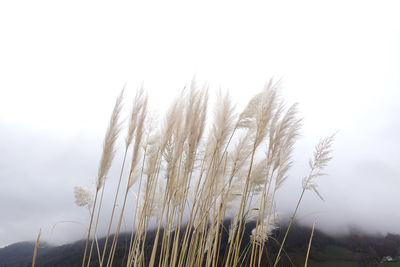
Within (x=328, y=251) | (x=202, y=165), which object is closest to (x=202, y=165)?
(x=202, y=165)

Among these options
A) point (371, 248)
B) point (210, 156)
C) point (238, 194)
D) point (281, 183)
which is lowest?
point (371, 248)

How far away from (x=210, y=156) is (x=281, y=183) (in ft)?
2.29

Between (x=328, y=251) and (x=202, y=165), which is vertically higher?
(x=202, y=165)

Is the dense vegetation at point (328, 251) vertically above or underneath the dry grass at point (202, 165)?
underneath

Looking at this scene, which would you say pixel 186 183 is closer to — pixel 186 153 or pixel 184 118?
pixel 186 153

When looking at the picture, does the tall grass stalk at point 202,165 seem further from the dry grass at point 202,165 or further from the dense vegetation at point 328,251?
the dense vegetation at point 328,251

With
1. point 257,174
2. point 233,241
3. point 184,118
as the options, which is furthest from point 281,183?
point 184,118

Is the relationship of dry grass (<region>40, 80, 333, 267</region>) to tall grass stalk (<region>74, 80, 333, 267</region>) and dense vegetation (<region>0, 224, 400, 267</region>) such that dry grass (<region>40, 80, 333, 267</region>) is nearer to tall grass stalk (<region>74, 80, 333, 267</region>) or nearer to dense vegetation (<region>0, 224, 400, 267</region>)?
tall grass stalk (<region>74, 80, 333, 267</region>)

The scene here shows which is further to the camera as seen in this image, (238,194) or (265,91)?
(238,194)

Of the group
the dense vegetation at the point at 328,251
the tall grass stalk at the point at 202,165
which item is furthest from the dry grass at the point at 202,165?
the dense vegetation at the point at 328,251

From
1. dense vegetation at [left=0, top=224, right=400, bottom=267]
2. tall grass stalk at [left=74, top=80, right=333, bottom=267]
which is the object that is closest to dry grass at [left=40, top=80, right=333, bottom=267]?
tall grass stalk at [left=74, top=80, right=333, bottom=267]

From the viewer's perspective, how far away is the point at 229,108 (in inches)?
78.4

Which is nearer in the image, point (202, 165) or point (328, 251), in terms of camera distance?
point (202, 165)

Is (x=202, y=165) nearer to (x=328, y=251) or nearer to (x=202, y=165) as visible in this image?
(x=202, y=165)
